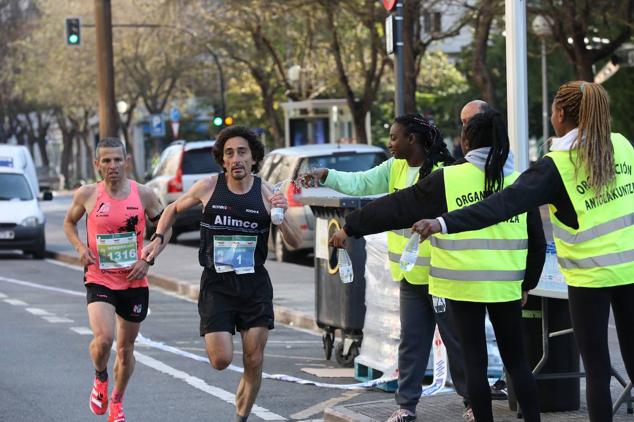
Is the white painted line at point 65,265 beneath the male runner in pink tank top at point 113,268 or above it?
beneath

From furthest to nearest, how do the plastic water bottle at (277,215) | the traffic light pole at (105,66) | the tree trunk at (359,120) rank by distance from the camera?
the tree trunk at (359,120) → the traffic light pole at (105,66) → the plastic water bottle at (277,215)

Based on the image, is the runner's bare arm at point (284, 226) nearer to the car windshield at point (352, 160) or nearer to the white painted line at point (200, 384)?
the white painted line at point (200, 384)

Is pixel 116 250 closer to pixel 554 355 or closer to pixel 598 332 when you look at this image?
pixel 554 355

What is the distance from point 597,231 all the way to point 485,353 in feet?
3.01

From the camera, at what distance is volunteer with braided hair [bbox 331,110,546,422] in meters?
6.61

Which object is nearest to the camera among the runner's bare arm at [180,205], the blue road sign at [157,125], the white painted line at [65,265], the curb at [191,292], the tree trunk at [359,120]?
the runner's bare arm at [180,205]

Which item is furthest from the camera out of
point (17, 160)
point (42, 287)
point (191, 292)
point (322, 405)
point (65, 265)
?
point (17, 160)

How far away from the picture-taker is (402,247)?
815cm

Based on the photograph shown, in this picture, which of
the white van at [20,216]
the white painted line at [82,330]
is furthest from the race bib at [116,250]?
the white van at [20,216]

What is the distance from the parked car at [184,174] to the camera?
25.4m

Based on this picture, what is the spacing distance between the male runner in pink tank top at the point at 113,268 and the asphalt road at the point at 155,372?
0.57m

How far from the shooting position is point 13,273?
21.8 meters

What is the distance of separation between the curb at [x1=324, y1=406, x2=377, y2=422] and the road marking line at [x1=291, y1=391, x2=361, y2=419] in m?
0.40

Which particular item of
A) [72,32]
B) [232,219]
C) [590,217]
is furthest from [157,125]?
[590,217]
